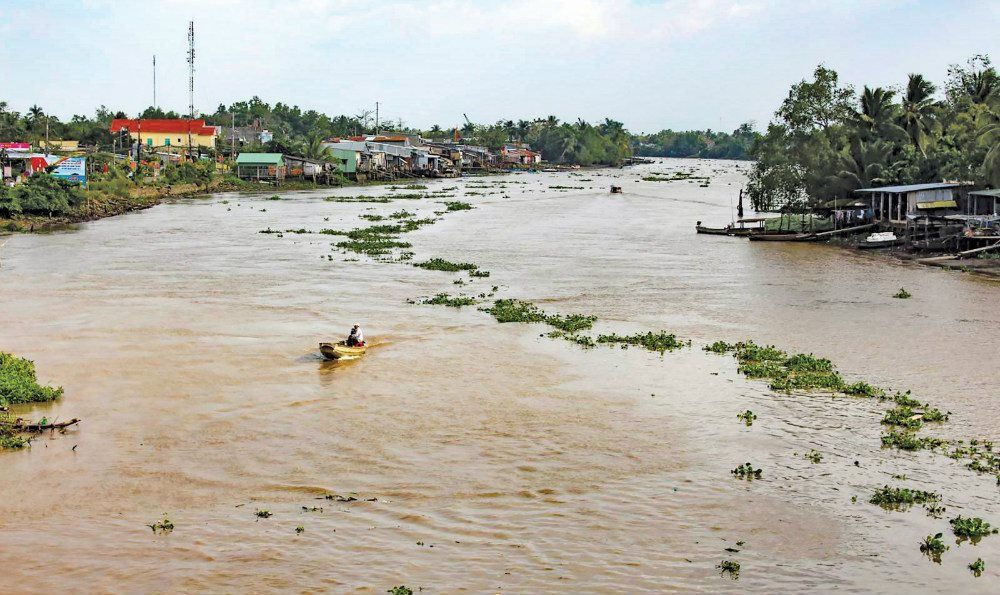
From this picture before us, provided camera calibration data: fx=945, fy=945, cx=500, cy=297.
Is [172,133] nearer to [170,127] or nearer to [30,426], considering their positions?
[170,127]

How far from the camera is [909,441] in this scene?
1505cm

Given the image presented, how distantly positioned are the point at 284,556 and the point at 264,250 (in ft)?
101

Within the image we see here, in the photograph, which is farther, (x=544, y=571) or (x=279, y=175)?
(x=279, y=175)

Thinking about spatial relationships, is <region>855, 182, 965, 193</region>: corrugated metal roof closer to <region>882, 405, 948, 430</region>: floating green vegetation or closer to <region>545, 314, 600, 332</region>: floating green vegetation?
<region>545, 314, 600, 332</region>: floating green vegetation

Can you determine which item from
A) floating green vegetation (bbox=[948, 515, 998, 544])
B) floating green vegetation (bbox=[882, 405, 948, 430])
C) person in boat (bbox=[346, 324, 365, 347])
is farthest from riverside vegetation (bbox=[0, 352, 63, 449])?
floating green vegetation (bbox=[882, 405, 948, 430])

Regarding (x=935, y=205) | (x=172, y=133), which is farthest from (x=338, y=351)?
(x=172, y=133)

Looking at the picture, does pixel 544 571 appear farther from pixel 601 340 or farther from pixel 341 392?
pixel 601 340

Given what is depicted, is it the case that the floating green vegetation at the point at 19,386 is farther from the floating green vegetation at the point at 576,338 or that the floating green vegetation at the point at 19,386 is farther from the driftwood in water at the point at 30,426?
the floating green vegetation at the point at 576,338

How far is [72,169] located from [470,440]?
47661 mm

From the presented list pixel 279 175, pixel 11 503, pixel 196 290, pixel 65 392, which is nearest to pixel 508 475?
pixel 11 503

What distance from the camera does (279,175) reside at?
85562 millimetres

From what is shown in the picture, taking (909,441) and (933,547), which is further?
(909,441)

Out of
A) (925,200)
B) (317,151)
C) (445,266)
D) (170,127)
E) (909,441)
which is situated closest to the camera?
(909,441)

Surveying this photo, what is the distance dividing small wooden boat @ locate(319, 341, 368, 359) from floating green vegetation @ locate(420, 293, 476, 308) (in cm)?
681
